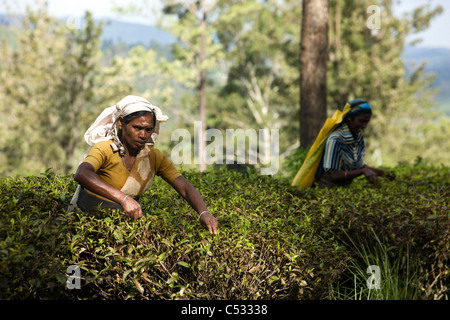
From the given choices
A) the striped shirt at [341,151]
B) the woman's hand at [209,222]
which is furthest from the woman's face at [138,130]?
the striped shirt at [341,151]

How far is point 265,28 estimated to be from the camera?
41.0m

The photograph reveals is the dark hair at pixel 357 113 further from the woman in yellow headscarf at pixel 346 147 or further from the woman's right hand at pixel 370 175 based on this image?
the woman's right hand at pixel 370 175

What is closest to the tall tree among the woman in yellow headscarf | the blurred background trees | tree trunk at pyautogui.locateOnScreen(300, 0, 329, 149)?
the blurred background trees

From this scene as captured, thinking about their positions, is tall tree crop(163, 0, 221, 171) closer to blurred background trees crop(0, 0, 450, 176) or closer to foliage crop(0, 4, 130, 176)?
blurred background trees crop(0, 0, 450, 176)

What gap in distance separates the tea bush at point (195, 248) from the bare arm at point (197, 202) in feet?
0.22

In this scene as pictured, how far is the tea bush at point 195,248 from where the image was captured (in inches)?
120

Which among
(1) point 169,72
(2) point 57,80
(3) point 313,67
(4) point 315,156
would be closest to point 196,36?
(1) point 169,72

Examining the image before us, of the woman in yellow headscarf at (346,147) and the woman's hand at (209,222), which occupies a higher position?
the woman in yellow headscarf at (346,147)

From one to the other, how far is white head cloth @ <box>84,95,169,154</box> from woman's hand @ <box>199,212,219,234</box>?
0.79 m

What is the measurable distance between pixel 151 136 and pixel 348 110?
260cm

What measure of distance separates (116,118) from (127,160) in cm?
32

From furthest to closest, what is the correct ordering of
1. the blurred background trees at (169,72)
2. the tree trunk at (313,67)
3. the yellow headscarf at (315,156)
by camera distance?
the blurred background trees at (169,72) → the tree trunk at (313,67) → the yellow headscarf at (315,156)
